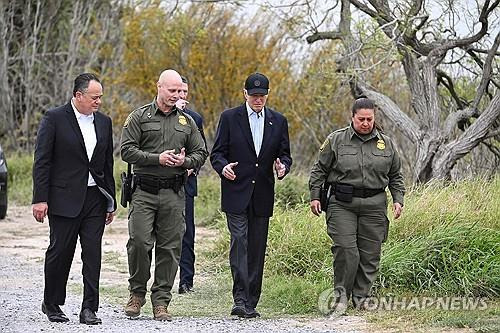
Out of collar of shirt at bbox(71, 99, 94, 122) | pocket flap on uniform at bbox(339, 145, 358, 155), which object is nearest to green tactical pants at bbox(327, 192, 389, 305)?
pocket flap on uniform at bbox(339, 145, 358, 155)

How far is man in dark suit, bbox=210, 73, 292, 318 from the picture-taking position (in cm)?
884

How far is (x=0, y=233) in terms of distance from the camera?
1581cm

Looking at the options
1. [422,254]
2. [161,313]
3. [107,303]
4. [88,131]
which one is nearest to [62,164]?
[88,131]

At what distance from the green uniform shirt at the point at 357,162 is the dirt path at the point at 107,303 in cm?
113

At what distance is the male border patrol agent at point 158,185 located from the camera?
8453 mm

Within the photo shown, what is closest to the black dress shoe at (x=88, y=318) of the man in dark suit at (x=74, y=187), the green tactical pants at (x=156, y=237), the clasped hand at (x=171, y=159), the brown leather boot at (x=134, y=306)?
the man in dark suit at (x=74, y=187)

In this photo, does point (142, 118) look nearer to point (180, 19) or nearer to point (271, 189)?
point (271, 189)

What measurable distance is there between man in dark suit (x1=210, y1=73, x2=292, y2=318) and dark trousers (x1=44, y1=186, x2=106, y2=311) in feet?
3.79

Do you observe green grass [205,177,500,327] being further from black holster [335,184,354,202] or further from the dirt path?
black holster [335,184,354,202]

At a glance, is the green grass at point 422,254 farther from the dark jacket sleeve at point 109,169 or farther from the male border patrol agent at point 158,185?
the dark jacket sleeve at point 109,169

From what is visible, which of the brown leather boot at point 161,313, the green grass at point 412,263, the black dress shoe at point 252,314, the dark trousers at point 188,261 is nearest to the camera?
the brown leather boot at point 161,313

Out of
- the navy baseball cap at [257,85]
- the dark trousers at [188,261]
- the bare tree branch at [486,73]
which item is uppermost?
the bare tree branch at [486,73]

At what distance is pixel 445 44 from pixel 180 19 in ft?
32.7

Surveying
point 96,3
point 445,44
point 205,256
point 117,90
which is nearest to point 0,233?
point 205,256
